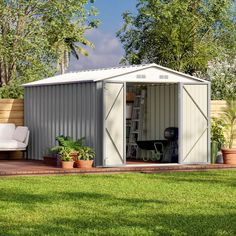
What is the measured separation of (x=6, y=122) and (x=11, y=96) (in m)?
3.33

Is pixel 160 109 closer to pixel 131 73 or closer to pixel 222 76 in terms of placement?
pixel 131 73

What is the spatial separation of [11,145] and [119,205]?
807 cm

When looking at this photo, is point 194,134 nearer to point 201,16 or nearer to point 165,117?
point 165,117

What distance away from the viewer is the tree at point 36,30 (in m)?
24.3

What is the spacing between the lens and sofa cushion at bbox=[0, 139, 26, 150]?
58.8ft

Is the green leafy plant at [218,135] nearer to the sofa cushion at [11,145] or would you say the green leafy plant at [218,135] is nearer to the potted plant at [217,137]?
the potted plant at [217,137]

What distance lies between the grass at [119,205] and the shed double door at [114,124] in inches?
60.5

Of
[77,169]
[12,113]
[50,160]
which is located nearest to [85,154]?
[77,169]

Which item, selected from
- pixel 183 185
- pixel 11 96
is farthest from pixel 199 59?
pixel 183 185

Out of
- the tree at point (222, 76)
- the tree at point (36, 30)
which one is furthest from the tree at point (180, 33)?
the tree at point (36, 30)

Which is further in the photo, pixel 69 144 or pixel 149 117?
pixel 149 117

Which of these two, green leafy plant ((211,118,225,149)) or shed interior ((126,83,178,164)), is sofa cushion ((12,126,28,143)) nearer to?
shed interior ((126,83,178,164))

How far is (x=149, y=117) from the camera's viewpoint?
19281 mm

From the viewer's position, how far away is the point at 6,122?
19.0 metres
